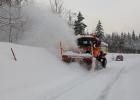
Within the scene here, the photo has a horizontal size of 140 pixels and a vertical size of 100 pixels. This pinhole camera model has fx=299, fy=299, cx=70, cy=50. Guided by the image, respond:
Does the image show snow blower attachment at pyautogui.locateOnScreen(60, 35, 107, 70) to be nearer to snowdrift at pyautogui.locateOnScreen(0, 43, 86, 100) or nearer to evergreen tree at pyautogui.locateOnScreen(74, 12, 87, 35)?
snowdrift at pyautogui.locateOnScreen(0, 43, 86, 100)

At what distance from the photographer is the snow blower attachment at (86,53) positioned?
808 inches

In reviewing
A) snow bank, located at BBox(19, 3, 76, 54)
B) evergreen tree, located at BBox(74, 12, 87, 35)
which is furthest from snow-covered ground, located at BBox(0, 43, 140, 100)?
evergreen tree, located at BBox(74, 12, 87, 35)

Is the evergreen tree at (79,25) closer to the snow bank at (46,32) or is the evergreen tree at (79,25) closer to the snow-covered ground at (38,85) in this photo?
the snow bank at (46,32)

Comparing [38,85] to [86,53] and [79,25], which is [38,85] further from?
[79,25]

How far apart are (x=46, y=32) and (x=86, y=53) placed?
355cm

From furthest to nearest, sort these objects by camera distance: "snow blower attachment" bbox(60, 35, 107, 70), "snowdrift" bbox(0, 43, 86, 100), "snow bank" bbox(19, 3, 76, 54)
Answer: "snow bank" bbox(19, 3, 76, 54) < "snow blower attachment" bbox(60, 35, 107, 70) < "snowdrift" bbox(0, 43, 86, 100)

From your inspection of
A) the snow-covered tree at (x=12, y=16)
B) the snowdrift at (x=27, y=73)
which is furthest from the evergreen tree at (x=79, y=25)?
the snowdrift at (x=27, y=73)

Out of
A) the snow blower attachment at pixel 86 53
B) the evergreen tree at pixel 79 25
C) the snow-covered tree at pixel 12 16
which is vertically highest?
the evergreen tree at pixel 79 25

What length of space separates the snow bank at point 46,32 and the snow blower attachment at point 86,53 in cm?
76

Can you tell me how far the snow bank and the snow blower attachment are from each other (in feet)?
2.48

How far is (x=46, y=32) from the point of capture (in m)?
22.5

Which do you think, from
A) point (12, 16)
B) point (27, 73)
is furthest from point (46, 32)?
point (27, 73)

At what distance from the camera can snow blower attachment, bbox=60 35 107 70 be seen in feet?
67.3

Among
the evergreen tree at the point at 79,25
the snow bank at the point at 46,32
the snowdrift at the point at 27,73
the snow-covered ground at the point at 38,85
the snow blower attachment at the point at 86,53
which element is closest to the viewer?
the snow-covered ground at the point at 38,85
